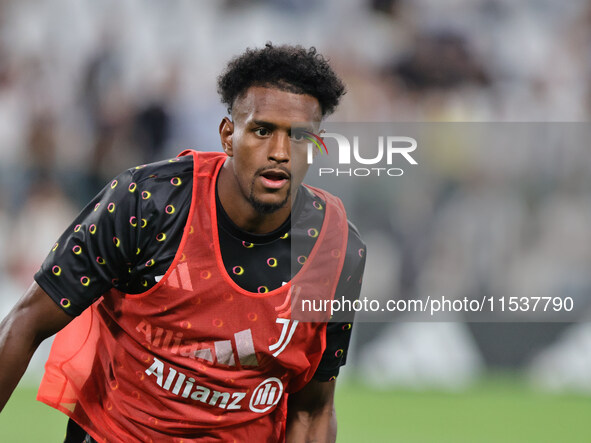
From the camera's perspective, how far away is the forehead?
2.63 m

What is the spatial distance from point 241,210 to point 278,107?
350 mm

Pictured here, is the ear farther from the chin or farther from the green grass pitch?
the green grass pitch

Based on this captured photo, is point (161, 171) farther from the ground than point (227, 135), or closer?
closer

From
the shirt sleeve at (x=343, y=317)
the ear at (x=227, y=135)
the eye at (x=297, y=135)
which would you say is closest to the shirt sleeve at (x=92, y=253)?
the ear at (x=227, y=135)

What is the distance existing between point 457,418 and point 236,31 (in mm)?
3951

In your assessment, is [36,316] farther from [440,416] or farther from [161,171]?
[440,416]

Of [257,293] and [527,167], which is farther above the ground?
[527,167]

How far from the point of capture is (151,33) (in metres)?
7.54

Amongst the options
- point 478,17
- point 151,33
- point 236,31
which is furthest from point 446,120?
point 151,33

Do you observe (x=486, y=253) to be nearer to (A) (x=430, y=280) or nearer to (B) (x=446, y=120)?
(A) (x=430, y=280)

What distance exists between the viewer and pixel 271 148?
8.64ft

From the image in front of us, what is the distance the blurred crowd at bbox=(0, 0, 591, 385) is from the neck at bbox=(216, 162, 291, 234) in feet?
12.1

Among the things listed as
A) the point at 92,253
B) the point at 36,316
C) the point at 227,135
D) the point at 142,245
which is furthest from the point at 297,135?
the point at 36,316

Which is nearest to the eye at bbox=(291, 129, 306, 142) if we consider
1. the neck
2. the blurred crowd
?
the neck
